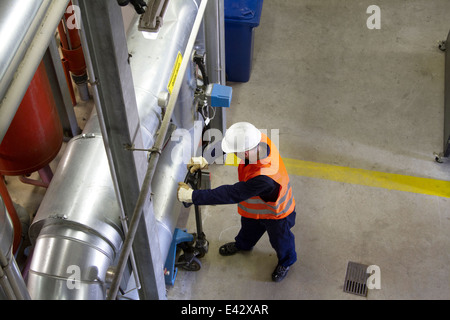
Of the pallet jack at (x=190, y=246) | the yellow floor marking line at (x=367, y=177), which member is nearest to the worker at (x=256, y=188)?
the pallet jack at (x=190, y=246)

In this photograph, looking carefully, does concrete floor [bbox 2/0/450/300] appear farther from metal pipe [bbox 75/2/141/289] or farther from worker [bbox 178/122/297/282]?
metal pipe [bbox 75/2/141/289]

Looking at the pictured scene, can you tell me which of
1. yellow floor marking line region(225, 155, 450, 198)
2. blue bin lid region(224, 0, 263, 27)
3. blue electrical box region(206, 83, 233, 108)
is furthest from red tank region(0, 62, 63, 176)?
blue bin lid region(224, 0, 263, 27)

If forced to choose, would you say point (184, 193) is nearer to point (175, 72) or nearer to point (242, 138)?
point (242, 138)

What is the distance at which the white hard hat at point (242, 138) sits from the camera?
9.92 feet

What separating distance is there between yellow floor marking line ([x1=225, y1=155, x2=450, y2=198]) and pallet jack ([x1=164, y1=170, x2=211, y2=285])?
920 mm

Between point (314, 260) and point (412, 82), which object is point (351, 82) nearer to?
point (412, 82)

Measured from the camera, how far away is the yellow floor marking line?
425 centimetres

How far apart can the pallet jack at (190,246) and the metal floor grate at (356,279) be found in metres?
1.06

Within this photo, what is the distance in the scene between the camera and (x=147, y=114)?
102 inches

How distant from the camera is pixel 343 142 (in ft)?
15.3

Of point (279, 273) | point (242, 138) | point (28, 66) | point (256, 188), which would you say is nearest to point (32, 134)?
point (242, 138)

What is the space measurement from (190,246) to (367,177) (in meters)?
1.71
